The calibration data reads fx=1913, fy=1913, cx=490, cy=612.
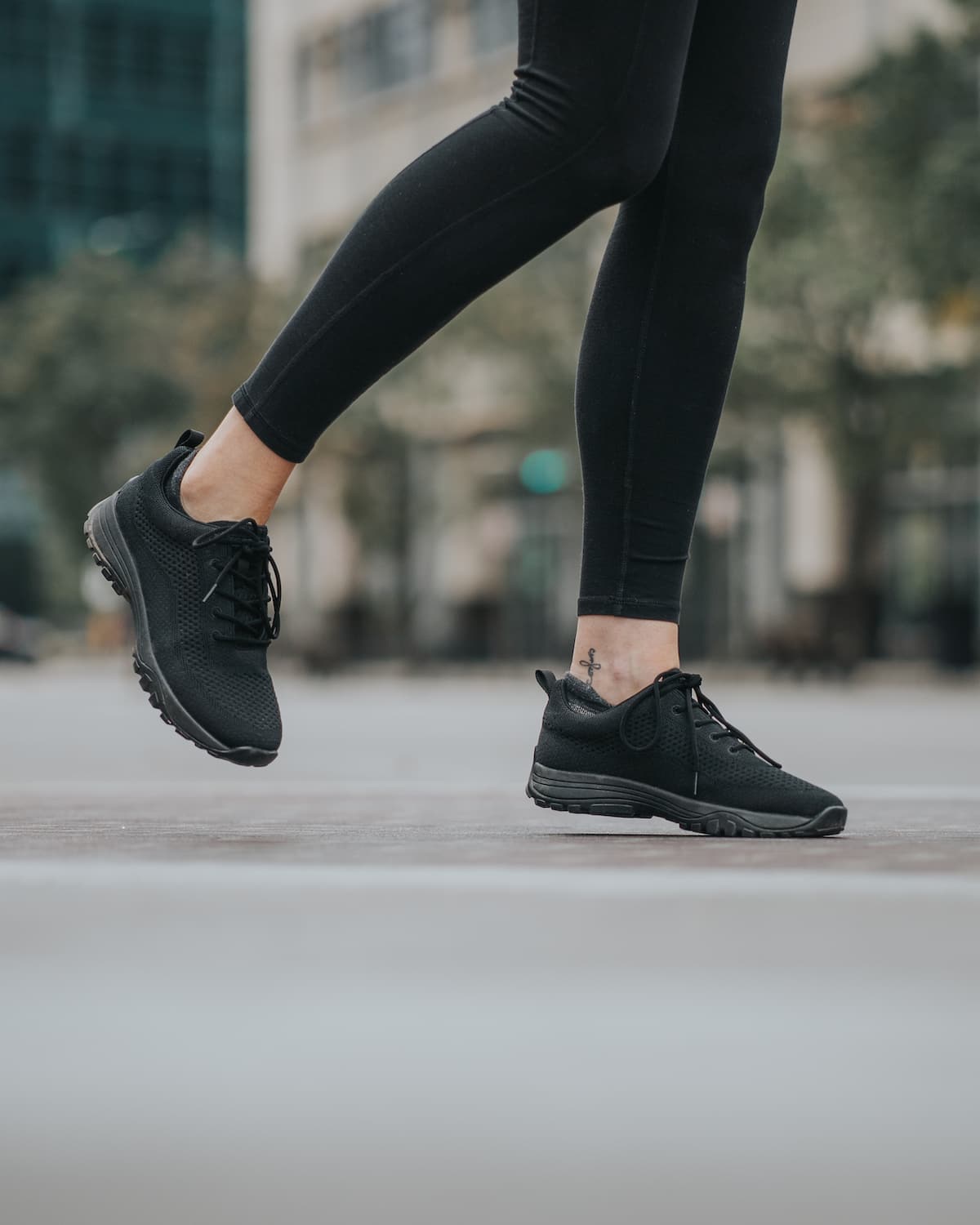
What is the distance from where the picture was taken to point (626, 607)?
2.24 metres

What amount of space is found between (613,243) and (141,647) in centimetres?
74

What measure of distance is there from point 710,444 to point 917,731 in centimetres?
703

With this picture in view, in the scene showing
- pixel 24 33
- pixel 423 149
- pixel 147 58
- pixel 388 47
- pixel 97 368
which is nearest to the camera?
pixel 423 149

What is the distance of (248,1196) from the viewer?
40.0 inches

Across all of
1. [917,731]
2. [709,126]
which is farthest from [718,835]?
[917,731]

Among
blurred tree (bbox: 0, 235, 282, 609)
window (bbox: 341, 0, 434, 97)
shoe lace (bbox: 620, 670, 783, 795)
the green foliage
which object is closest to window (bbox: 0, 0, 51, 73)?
window (bbox: 341, 0, 434, 97)

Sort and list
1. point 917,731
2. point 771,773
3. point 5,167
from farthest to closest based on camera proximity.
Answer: point 5,167, point 917,731, point 771,773

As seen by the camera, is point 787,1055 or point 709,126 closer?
point 787,1055

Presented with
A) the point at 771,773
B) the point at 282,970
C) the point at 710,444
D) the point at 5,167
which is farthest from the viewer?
the point at 5,167

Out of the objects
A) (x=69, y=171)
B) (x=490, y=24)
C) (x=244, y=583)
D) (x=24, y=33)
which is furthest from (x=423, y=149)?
(x=244, y=583)

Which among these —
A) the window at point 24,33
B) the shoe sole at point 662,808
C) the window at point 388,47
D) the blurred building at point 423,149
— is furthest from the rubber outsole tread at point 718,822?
the window at point 24,33

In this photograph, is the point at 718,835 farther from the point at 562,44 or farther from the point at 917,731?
the point at 917,731

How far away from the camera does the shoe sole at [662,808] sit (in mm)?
2053

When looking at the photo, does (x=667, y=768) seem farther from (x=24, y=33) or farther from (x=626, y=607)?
(x=24, y=33)
